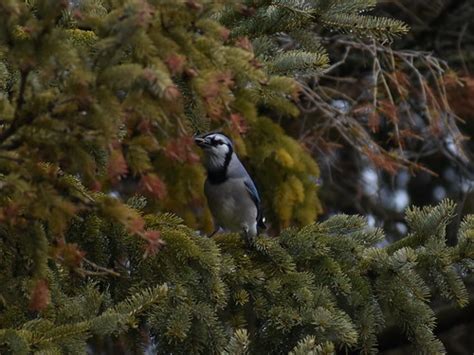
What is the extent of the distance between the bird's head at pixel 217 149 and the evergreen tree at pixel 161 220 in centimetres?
84

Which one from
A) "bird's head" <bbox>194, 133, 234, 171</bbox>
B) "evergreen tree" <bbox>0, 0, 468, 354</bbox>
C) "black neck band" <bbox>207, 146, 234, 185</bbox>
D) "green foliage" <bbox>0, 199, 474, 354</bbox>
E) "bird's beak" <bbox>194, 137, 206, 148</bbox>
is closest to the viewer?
"evergreen tree" <bbox>0, 0, 468, 354</bbox>

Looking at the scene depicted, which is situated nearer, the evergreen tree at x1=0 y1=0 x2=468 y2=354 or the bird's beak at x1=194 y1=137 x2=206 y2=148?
the evergreen tree at x1=0 y1=0 x2=468 y2=354

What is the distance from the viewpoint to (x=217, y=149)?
552 cm

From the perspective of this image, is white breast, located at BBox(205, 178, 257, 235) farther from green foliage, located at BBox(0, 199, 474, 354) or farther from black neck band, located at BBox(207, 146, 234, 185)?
green foliage, located at BBox(0, 199, 474, 354)

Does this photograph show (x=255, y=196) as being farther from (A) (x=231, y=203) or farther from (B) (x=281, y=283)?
(B) (x=281, y=283)

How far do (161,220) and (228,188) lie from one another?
1972 millimetres

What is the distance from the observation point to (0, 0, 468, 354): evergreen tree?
2.30m

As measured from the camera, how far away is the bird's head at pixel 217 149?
17.9 feet

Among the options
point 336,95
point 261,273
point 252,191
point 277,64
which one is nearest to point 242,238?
point 261,273

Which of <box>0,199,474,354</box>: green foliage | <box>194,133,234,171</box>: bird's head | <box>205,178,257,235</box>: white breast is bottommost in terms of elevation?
<box>205,178,257,235</box>: white breast

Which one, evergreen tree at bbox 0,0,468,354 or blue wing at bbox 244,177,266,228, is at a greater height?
evergreen tree at bbox 0,0,468,354

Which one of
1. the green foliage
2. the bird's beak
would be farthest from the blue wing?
the green foliage

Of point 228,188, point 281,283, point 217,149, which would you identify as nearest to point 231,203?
point 228,188

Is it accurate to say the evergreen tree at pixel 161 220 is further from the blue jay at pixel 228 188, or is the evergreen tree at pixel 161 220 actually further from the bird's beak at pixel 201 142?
the blue jay at pixel 228 188
